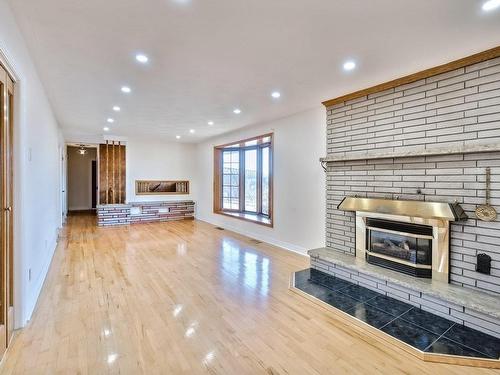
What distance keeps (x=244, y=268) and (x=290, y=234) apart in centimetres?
138

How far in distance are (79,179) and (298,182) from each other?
31.2 feet

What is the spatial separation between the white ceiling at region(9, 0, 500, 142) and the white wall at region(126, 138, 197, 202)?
417cm

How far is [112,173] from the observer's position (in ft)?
25.7

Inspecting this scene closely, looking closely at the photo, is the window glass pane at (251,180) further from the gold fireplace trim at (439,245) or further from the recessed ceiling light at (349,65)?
the gold fireplace trim at (439,245)

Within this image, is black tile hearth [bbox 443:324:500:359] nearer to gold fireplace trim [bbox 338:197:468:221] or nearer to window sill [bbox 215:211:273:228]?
gold fireplace trim [bbox 338:197:468:221]

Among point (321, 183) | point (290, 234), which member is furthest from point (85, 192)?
point (321, 183)

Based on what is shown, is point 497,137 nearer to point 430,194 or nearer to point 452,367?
point 430,194

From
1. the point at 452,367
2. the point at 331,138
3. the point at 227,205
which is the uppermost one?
the point at 331,138

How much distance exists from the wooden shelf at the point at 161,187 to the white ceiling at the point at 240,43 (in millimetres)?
4436

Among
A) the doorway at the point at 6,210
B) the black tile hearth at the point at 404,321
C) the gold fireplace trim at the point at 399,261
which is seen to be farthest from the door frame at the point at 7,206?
the gold fireplace trim at the point at 399,261

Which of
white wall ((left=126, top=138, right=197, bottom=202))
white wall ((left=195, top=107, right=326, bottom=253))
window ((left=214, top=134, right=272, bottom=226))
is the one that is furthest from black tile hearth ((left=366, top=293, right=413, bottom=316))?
white wall ((left=126, top=138, right=197, bottom=202))

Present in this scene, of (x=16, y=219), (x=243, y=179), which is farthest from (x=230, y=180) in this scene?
(x=16, y=219)

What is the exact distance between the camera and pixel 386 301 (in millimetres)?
2889

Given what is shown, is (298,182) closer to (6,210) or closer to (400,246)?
(400,246)
